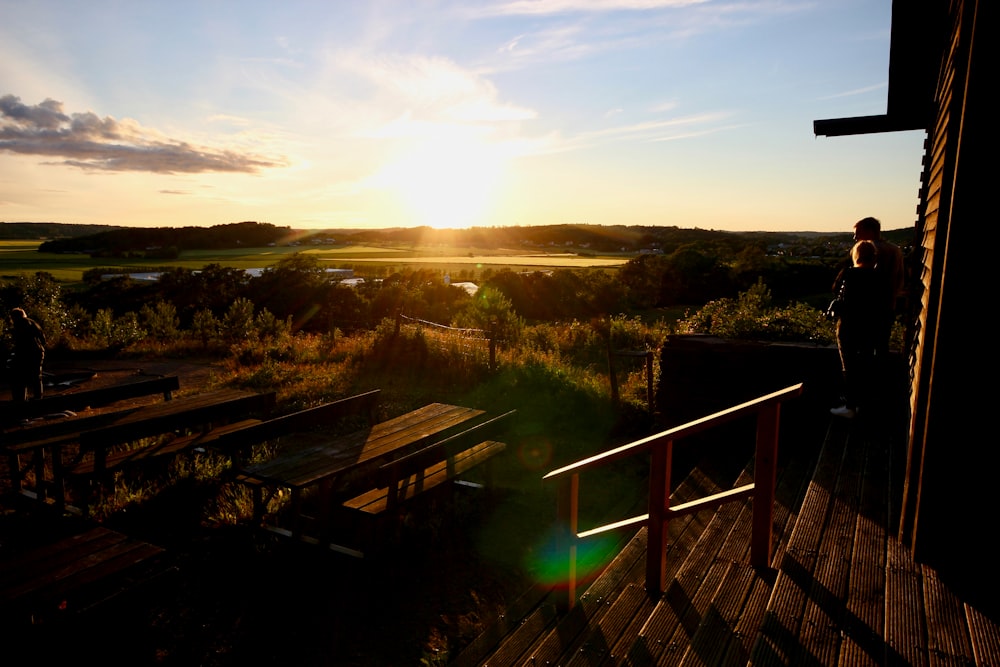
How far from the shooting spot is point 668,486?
296cm

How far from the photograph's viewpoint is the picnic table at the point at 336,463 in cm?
477

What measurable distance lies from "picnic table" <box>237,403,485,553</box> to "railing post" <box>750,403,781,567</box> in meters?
2.98

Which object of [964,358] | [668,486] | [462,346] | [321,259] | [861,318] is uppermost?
[964,358]

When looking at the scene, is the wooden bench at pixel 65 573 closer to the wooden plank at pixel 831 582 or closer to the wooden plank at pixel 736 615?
the wooden plank at pixel 736 615

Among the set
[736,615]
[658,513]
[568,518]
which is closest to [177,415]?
[568,518]

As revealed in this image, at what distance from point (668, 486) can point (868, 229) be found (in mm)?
3459

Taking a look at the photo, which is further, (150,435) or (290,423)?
(150,435)

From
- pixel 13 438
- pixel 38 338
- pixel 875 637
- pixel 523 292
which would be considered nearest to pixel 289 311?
pixel 523 292

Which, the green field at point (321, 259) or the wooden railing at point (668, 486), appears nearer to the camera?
the wooden railing at point (668, 486)

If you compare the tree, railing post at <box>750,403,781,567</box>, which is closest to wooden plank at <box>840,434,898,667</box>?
railing post at <box>750,403,781,567</box>

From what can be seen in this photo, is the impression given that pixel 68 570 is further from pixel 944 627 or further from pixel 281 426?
pixel 944 627

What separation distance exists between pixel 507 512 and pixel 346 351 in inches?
345

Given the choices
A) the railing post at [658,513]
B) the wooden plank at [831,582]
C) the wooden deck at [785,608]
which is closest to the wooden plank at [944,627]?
the wooden deck at [785,608]

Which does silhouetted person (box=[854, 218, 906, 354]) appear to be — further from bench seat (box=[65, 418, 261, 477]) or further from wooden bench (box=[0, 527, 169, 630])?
bench seat (box=[65, 418, 261, 477])
